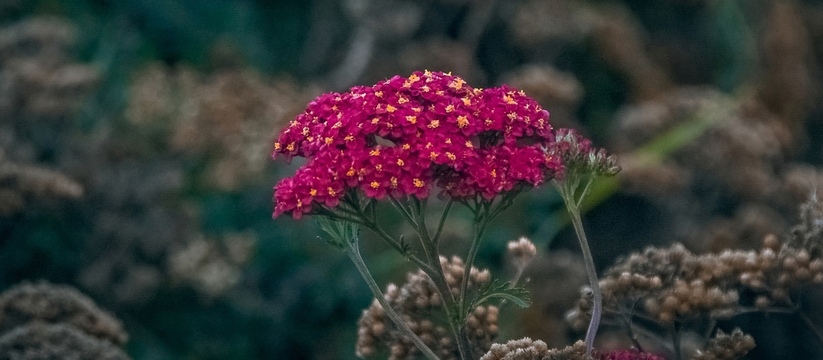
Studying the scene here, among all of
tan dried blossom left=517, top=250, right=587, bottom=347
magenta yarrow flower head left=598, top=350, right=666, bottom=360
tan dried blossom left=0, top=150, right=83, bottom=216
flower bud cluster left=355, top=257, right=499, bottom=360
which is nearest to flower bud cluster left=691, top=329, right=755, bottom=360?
magenta yarrow flower head left=598, top=350, right=666, bottom=360

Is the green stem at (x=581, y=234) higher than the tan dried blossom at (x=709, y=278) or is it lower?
lower

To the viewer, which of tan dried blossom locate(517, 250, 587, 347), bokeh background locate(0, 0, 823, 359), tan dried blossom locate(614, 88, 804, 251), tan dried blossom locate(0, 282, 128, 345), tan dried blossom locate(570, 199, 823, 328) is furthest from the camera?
tan dried blossom locate(614, 88, 804, 251)

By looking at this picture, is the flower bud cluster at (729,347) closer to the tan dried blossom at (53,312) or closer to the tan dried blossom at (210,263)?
the tan dried blossom at (53,312)

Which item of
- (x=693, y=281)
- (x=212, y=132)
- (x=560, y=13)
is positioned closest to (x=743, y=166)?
(x=560, y=13)

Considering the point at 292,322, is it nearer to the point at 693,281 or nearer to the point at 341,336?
the point at 341,336

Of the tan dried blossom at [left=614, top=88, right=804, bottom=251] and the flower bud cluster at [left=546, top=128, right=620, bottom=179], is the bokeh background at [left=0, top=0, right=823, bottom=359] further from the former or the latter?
the flower bud cluster at [left=546, top=128, right=620, bottom=179]

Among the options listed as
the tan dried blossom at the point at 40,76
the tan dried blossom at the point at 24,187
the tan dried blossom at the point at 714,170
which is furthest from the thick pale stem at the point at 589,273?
the tan dried blossom at the point at 40,76
